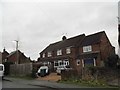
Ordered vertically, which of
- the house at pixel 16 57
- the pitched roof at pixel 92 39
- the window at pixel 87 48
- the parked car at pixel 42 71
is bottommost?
the parked car at pixel 42 71

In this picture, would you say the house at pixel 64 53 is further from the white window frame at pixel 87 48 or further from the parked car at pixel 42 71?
the parked car at pixel 42 71

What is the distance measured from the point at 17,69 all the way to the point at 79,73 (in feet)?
58.9

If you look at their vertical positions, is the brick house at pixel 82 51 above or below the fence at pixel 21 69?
above

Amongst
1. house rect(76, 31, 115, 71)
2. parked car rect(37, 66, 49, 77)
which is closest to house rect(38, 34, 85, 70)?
house rect(76, 31, 115, 71)

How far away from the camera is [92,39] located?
153 ft

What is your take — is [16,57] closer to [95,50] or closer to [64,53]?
[64,53]

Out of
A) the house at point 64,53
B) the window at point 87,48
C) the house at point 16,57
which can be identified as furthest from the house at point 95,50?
the house at point 16,57

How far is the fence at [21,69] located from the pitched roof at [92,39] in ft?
42.1

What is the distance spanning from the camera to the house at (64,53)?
48.6 meters

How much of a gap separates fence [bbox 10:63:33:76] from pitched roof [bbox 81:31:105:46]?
12.8 meters

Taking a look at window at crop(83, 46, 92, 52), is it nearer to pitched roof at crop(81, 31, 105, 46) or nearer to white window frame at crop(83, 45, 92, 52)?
white window frame at crop(83, 45, 92, 52)

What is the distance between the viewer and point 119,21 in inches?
953

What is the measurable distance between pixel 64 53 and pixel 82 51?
17.3 ft

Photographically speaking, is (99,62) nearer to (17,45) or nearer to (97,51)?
(97,51)
